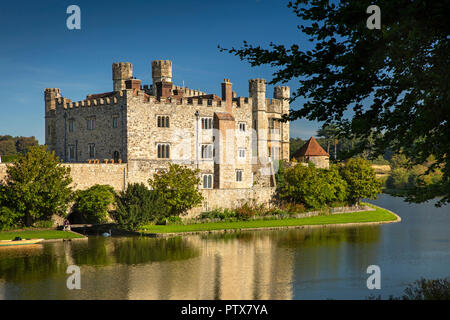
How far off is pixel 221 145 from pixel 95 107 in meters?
12.7

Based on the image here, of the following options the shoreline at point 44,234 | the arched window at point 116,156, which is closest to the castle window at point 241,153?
the arched window at point 116,156

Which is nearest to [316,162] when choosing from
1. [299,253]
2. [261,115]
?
[261,115]

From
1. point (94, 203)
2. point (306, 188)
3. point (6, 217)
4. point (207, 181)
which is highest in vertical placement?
point (207, 181)

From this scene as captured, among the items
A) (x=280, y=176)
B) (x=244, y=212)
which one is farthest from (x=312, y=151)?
(x=244, y=212)

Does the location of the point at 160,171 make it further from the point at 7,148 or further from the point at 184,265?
the point at 7,148

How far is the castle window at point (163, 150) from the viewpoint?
50219 millimetres

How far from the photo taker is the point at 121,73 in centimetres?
5597

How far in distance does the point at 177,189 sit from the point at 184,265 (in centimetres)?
1725

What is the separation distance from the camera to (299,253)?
111 ft

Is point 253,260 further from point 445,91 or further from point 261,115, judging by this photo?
point 261,115

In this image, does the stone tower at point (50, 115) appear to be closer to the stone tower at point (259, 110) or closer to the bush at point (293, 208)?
the stone tower at point (259, 110)

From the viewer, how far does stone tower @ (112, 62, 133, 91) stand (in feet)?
184

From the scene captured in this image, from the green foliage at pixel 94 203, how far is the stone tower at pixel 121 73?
51.3ft
